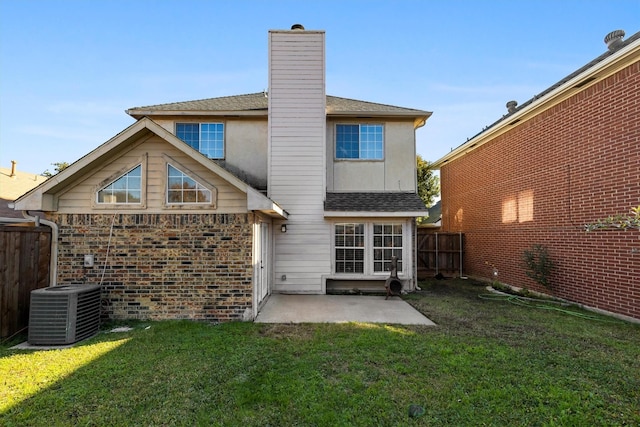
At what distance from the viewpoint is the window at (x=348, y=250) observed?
9781 millimetres

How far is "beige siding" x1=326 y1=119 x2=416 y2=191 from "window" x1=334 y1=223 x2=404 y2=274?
1.42m

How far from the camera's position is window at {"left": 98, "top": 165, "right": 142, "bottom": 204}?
643 cm

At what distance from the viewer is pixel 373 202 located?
973cm

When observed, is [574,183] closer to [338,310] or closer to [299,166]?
[338,310]

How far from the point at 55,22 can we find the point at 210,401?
1186cm

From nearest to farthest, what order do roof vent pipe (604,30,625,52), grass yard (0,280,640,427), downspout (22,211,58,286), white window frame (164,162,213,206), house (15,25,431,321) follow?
grass yard (0,280,640,427) < downspout (22,211,58,286) < white window frame (164,162,213,206) < roof vent pipe (604,30,625,52) < house (15,25,431,321)

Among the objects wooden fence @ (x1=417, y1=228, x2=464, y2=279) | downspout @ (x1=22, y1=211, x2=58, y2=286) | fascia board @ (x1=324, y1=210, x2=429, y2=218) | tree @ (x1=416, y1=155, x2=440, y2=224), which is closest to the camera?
downspout @ (x1=22, y1=211, x2=58, y2=286)

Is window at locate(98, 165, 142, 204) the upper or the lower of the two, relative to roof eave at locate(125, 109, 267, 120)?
lower

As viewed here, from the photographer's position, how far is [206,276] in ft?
21.0

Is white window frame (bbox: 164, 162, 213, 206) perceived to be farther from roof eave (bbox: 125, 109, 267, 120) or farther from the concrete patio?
roof eave (bbox: 125, 109, 267, 120)

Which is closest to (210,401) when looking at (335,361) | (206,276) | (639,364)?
(335,361)

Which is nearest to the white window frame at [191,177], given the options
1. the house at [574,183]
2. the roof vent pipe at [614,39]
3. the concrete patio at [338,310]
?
the concrete patio at [338,310]

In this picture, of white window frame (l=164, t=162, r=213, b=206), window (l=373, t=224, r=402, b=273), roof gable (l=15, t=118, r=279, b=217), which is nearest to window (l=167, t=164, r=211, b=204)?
white window frame (l=164, t=162, r=213, b=206)

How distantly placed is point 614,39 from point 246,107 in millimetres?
11087
